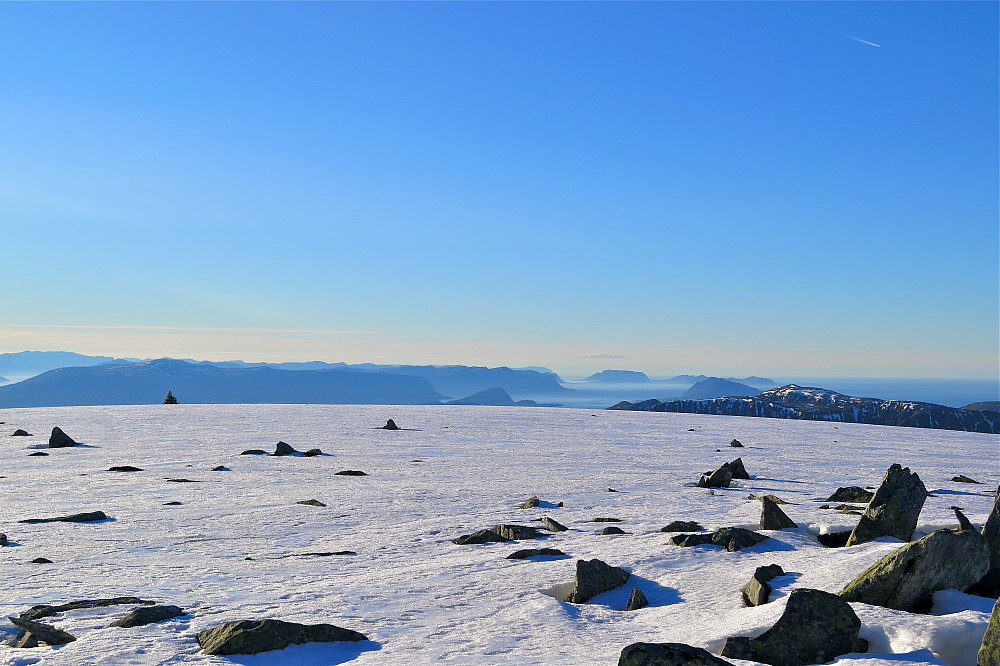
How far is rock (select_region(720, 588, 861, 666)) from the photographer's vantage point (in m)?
7.05

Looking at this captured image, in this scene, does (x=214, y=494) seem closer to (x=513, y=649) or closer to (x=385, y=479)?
(x=385, y=479)

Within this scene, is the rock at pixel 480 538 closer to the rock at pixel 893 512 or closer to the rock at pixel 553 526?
the rock at pixel 553 526

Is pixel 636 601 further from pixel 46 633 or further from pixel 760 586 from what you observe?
pixel 46 633

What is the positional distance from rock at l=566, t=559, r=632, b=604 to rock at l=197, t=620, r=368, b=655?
3005mm

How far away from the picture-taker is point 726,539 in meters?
11.8

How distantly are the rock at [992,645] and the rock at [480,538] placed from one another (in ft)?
25.7

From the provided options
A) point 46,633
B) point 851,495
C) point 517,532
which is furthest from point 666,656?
point 851,495

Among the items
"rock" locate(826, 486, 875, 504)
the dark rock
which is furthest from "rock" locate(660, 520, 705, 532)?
"rock" locate(826, 486, 875, 504)

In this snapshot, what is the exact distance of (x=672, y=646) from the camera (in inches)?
246

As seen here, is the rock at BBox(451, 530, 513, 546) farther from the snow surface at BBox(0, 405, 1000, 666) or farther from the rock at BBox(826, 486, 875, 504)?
the rock at BBox(826, 486, 875, 504)

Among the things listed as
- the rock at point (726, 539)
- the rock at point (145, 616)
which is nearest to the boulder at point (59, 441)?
the rock at point (145, 616)

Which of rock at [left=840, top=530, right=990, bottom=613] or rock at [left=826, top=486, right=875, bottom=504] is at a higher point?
rock at [left=840, top=530, right=990, bottom=613]

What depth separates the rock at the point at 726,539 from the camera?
1166cm

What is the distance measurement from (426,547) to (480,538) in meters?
0.99
